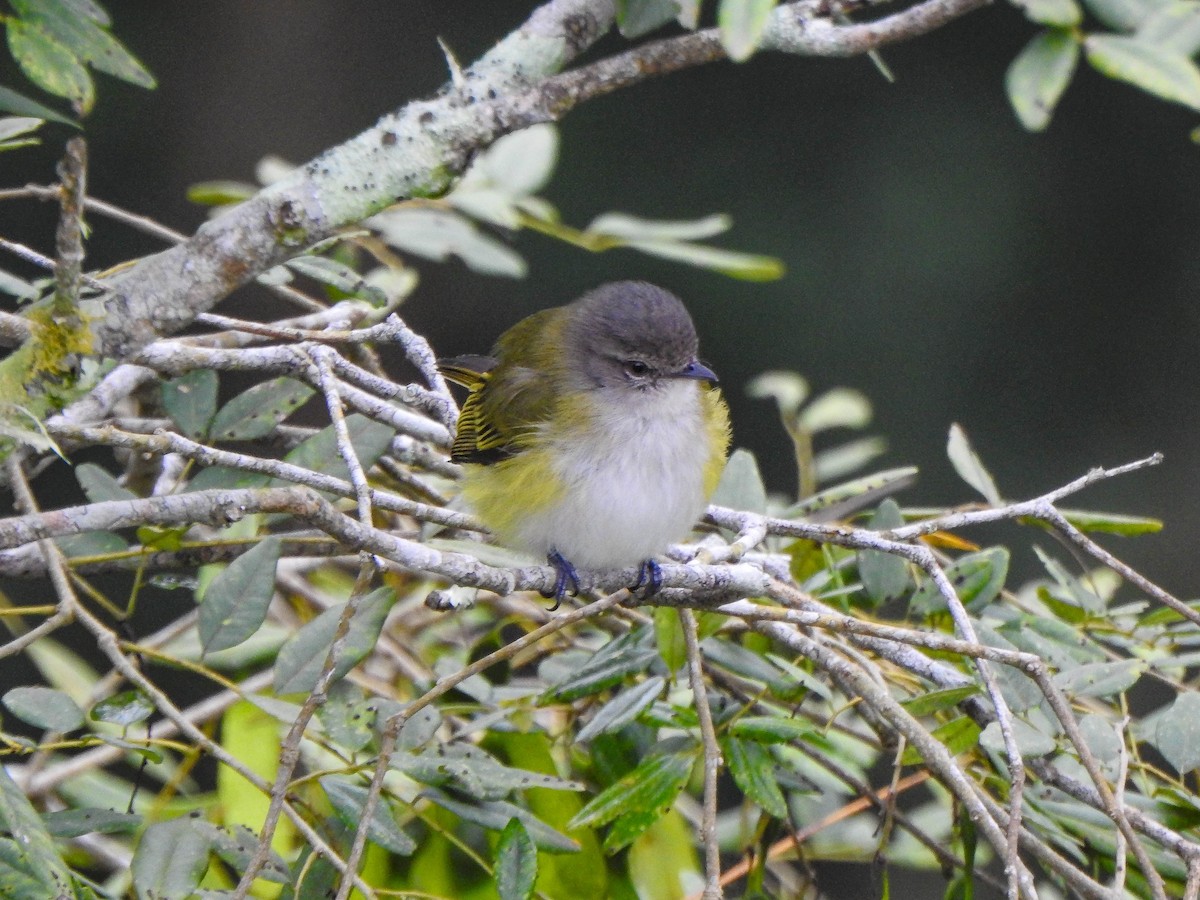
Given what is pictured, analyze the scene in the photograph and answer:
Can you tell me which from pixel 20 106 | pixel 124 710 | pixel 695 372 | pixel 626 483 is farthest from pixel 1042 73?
pixel 124 710

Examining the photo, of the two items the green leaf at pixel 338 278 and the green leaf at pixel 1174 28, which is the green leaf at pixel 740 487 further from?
the green leaf at pixel 1174 28

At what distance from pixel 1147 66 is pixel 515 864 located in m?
1.52

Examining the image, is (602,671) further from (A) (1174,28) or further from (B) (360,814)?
(A) (1174,28)

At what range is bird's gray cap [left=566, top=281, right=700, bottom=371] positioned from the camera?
271 centimetres

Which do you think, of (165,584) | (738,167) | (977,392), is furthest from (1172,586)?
(165,584)

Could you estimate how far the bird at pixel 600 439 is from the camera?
2.42 m

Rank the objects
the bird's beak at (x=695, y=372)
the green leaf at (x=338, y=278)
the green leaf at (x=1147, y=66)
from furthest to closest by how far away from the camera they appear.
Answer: the bird's beak at (x=695, y=372)
the green leaf at (x=338, y=278)
the green leaf at (x=1147, y=66)

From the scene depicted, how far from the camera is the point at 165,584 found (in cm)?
205

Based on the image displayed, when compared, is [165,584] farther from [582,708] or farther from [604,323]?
[604,323]

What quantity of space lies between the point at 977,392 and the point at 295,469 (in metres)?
6.74

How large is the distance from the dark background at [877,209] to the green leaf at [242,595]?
211 inches

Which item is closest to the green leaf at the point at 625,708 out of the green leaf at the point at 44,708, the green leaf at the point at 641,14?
the green leaf at the point at 44,708

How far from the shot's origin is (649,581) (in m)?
1.99

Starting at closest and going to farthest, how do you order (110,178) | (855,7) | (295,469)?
(295,469)
(855,7)
(110,178)
